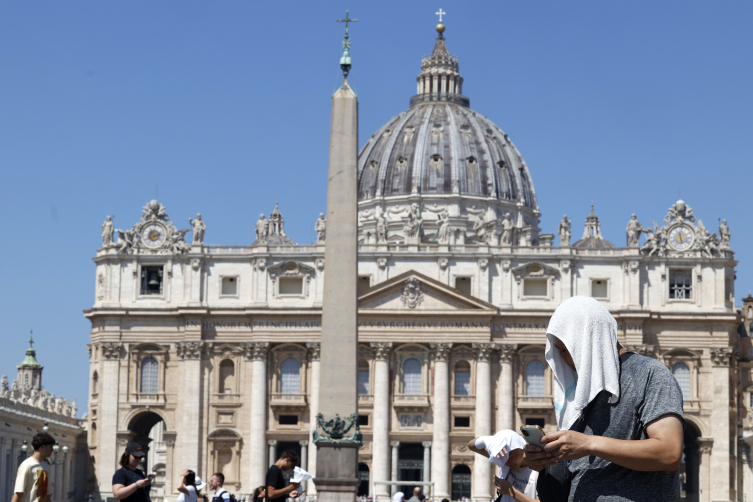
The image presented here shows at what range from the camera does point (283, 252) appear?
7744cm

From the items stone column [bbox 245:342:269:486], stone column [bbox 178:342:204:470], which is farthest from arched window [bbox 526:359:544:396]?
stone column [bbox 178:342:204:470]

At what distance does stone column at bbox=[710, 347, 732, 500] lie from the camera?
2916 inches

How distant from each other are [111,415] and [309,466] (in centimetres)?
1198

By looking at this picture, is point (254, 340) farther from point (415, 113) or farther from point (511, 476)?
point (511, 476)

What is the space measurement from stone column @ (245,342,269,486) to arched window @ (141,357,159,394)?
5.91 metres

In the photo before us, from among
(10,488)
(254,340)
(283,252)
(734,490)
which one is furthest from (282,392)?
(734,490)

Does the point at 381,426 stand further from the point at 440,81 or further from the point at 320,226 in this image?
the point at 440,81

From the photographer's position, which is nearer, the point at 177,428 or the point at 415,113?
the point at 177,428

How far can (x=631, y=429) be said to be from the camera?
546 centimetres

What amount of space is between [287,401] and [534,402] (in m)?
14.1

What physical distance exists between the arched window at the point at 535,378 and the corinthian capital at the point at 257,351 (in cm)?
1521

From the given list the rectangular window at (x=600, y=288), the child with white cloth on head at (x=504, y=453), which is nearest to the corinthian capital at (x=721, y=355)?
the rectangular window at (x=600, y=288)

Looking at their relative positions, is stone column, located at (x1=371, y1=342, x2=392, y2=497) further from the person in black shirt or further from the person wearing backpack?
the person in black shirt

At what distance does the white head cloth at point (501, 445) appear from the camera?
8812mm
